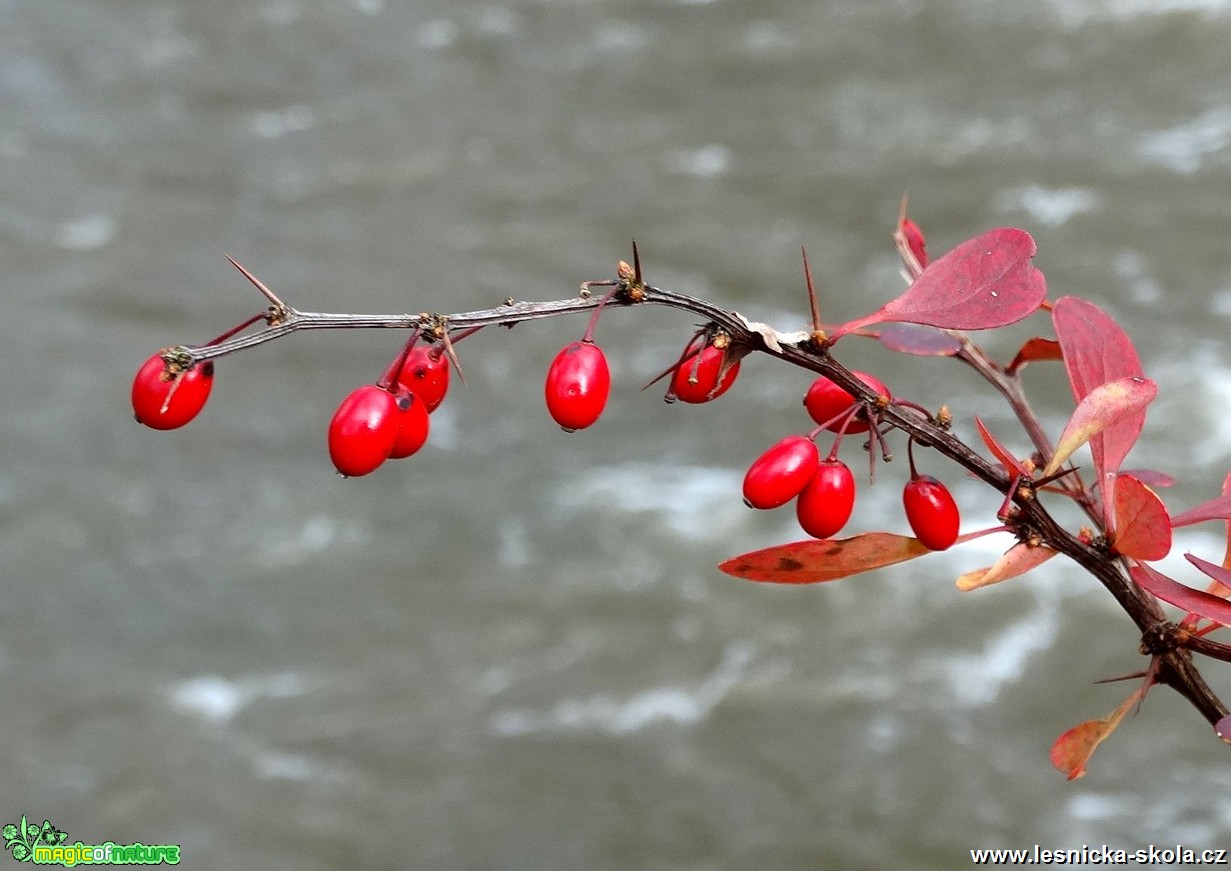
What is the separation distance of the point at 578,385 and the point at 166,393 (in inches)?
9.1

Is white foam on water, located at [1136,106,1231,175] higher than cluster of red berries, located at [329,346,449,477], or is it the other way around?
white foam on water, located at [1136,106,1231,175]

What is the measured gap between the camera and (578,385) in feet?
2.41

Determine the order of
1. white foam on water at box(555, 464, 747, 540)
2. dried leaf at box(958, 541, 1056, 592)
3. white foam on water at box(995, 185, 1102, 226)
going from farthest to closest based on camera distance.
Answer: white foam on water at box(995, 185, 1102, 226)
white foam on water at box(555, 464, 747, 540)
dried leaf at box(958, 541, 1056, 592)

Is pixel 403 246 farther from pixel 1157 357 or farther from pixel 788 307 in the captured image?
pixel 1157 357

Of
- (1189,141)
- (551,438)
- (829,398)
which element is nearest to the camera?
(829,398)

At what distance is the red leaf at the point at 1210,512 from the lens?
752mm

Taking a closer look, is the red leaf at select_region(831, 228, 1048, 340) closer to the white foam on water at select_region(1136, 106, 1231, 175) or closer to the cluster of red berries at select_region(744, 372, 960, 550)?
the cluster of red berries at select_region(744, 372, 960, 550)

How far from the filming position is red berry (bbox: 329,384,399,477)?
713 mm

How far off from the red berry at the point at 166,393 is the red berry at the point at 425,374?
0.11 meters

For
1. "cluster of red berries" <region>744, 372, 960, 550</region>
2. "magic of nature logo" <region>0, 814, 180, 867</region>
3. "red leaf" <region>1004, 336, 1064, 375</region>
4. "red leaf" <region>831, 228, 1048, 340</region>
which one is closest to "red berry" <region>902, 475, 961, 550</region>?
"cluster of red berries" <region>744, 372, 960, 550</region>

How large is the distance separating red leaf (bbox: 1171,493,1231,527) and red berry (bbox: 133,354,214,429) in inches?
22.3

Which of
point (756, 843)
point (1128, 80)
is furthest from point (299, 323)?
point (1128, 80)

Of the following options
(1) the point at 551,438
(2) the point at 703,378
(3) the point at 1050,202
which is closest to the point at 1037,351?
(2) the point at 703,378

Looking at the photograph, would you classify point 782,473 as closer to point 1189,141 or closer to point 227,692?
point 227,692
